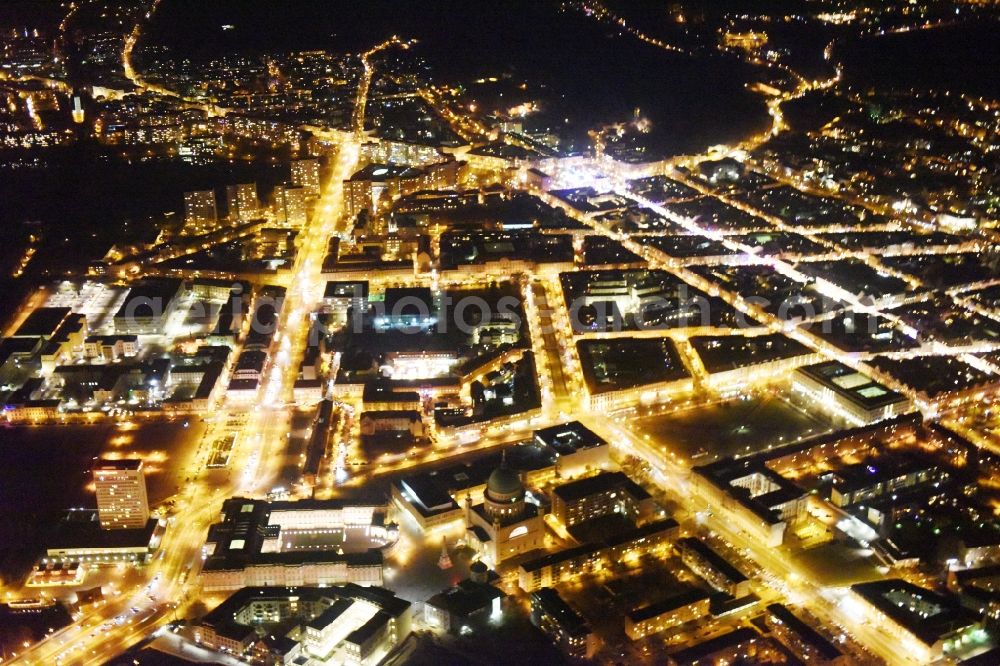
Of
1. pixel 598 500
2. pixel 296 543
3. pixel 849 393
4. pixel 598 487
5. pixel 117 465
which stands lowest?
pixel 296 543

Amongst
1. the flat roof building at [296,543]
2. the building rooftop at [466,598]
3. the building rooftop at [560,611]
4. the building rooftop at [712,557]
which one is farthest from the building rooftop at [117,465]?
the building rooftop at [712,557]

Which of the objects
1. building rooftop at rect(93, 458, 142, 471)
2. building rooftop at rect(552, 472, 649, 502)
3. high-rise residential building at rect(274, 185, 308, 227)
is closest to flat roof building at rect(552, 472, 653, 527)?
building rooftop at rect(552, 472, 649, 502)

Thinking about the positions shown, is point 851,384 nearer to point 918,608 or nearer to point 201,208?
point 918,608

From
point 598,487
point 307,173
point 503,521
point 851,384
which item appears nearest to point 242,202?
point 307,173

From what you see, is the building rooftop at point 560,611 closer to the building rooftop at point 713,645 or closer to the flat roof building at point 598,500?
the building rooftop at point 713,645

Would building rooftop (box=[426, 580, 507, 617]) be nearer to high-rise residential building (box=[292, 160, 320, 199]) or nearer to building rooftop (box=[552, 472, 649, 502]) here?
building rooftop (box=[552, 472, 649, 502])
